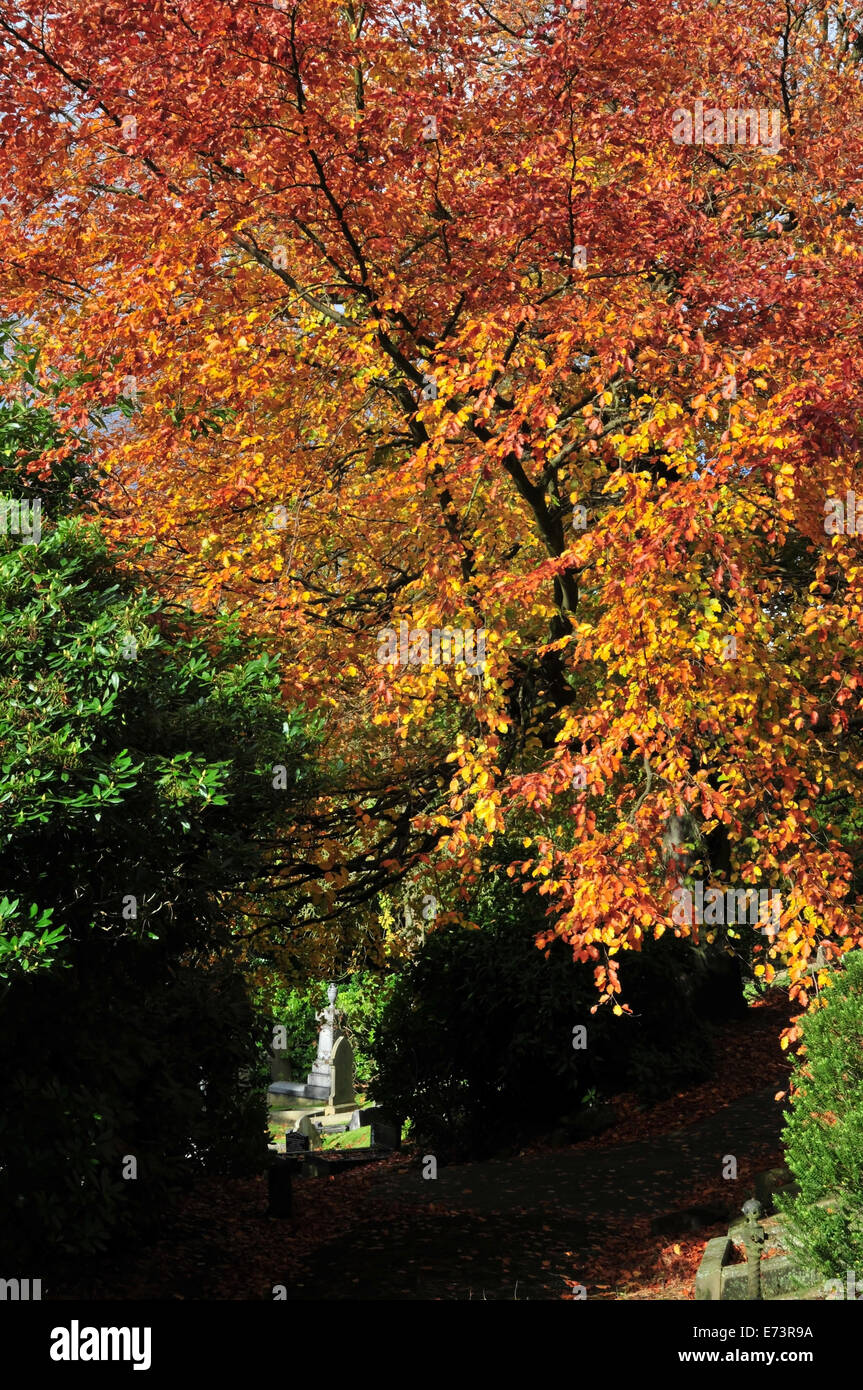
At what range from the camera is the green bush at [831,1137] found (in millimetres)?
5492

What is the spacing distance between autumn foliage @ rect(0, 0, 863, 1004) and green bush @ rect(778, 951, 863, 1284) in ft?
3.09

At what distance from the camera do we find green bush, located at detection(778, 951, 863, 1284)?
5492mm

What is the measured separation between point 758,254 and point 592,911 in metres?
5.78

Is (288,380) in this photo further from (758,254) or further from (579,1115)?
(579,1115)

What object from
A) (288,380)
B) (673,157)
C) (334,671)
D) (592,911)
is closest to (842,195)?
(673,157)

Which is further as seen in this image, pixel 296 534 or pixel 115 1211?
pixel 296 534

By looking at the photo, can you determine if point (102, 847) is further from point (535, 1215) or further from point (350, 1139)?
point (350, 1139)

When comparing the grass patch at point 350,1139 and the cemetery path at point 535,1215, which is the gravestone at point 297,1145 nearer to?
the cemetery path at point 535,1215

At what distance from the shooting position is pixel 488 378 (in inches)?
307

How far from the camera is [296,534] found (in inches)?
404

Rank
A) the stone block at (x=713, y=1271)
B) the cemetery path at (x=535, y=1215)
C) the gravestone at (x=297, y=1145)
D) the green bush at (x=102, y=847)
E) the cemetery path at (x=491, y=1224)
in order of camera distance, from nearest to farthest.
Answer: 1. the green bush at (x=102, y=847)
2. the stone block at (x=713, y=1271)
3. the cemetery path at (x=491, y=1224)
4. the cemetery path at (x=535, y=1215)
5. the gravestone at (x=297, y=1145)

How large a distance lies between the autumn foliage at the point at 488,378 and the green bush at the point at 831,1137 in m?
0.94

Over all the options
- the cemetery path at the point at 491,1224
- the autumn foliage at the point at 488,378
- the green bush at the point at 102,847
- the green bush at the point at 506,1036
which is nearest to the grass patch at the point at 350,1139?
the cemetery path at the point at 491,1224

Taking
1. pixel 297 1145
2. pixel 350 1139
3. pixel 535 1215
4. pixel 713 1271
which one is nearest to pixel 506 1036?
pixel 535 1215
